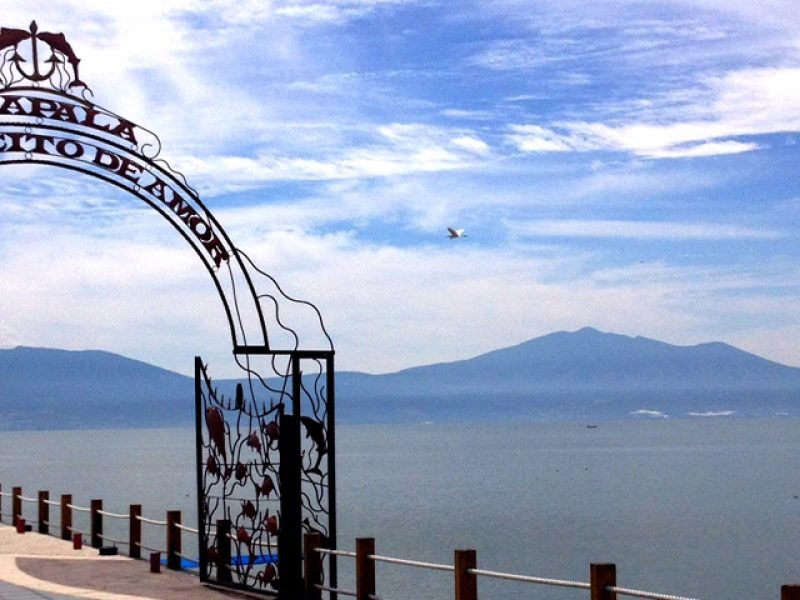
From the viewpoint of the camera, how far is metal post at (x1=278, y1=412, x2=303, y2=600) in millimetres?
14211

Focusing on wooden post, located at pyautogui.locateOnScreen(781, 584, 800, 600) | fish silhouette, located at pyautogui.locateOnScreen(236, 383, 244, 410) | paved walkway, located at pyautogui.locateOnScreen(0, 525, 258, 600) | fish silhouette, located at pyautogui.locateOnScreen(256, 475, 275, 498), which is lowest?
paved walkway, located at pyautogui.locateOnScreen(0, 525, 258, 600)

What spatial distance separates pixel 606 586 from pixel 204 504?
6.34 metres

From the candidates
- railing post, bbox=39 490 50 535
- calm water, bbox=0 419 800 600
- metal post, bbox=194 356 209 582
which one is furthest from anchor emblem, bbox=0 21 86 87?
calm water, bbox=0 419 800 600

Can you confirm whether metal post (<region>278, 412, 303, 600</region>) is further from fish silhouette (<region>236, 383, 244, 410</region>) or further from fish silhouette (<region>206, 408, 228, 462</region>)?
fish silhouette (<region>206, 408, 228, 462</region>)

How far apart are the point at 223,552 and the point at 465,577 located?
4.52 m

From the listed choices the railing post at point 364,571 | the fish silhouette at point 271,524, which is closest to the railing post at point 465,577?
the railing post at point 364,571

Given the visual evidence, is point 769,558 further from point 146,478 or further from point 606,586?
point 146,478

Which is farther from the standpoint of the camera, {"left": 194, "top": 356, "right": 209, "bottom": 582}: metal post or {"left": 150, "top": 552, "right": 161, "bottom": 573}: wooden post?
{"left": 150, "top": 552, "right": 161, "bottom": 573}: wooden post

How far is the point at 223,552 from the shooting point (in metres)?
15.7

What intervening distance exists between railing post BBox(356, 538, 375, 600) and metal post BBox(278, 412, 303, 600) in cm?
114

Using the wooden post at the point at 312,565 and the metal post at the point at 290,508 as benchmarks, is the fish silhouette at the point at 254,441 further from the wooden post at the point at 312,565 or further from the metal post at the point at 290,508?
the wooden post at the point at 312,565

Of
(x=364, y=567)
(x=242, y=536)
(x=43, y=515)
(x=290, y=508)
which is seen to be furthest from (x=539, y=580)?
(x=43, y=515)

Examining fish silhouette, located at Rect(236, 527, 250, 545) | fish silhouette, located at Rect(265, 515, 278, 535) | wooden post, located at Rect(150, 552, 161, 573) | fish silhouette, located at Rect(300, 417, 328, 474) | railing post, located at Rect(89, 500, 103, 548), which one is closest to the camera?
fish silhouette, located at Rect(300, 417, 328, 474)

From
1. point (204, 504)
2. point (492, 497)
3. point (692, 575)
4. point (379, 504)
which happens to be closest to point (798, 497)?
point (492, 497)
